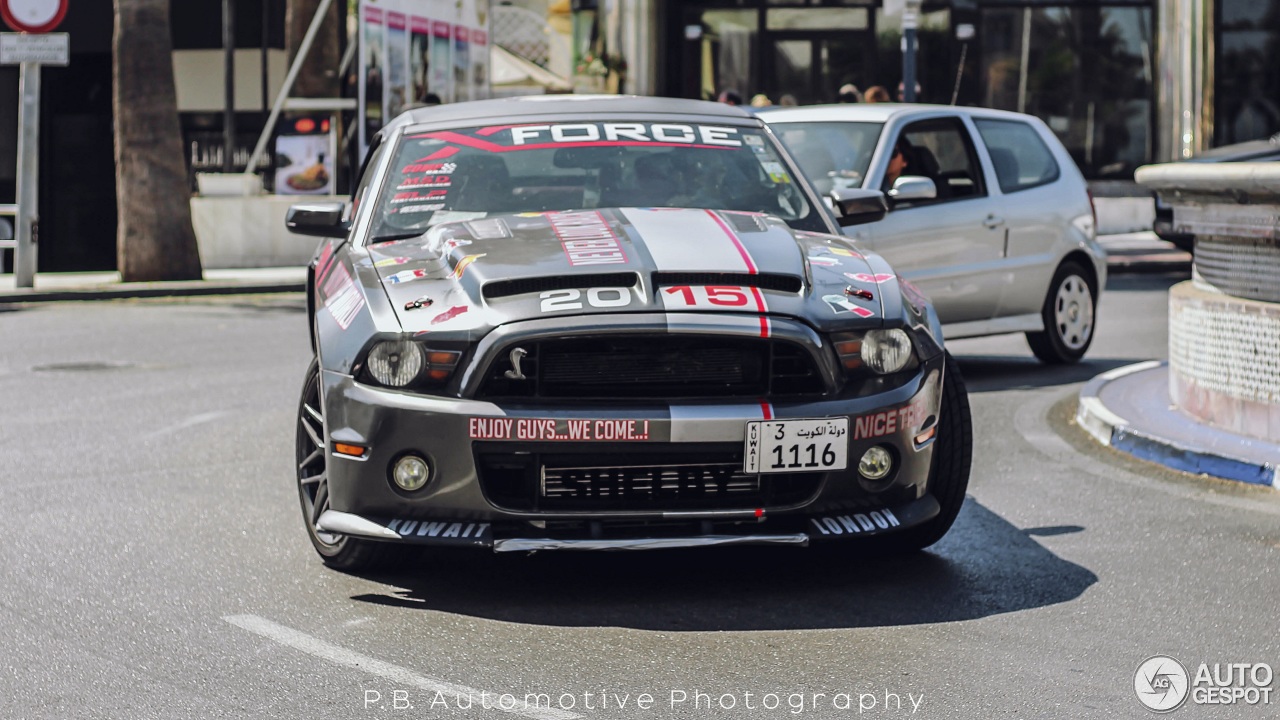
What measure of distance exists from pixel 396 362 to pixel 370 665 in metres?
0.99

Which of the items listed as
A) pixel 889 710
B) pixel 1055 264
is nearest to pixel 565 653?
pixel 889 710

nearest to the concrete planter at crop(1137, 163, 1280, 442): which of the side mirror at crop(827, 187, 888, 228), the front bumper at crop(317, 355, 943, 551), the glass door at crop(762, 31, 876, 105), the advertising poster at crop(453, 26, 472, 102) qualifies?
the side mirror at crop(827, 187, 888, 228)

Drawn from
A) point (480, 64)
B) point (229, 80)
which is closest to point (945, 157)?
point (480, 64)

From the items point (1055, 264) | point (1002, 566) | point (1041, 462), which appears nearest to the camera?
point (1002, 566)

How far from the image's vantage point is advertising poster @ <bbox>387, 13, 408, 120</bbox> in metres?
22.0

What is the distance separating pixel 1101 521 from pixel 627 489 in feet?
7.34

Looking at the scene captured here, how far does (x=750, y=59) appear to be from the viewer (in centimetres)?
2877

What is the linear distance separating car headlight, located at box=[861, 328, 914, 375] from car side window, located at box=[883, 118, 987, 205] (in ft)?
18.2

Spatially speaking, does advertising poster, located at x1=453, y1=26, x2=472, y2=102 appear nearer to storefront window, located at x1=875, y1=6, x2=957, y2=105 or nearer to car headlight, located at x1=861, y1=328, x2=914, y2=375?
storefront window, located at x1=875, y1=6, x2=957, y2=105

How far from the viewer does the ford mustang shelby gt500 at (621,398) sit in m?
5.14

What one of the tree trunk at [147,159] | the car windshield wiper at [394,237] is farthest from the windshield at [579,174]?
the tree trunk at [147,159]

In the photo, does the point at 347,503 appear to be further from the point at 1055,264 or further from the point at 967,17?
the point at 967,17

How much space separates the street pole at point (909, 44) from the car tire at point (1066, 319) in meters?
8.33

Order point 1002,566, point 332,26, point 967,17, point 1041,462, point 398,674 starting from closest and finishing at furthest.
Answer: point 398,674 < point 1002,566 < point 1041,462 < point 332,26 < point 967,17
